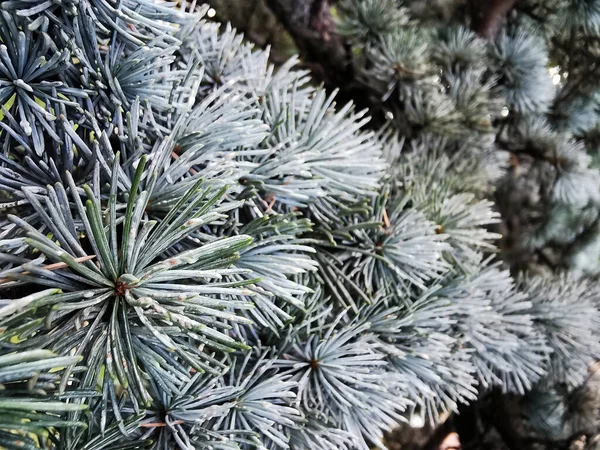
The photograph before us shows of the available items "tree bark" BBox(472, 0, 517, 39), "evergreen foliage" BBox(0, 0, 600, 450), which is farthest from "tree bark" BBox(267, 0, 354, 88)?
"tree bark" BBox(472, 0, 517, 39)

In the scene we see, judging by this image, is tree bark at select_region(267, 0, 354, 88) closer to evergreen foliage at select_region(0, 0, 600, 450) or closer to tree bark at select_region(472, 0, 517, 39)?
evergreen foliage at select_region(0, 0, 600, 450)

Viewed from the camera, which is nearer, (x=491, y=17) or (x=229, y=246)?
(x=229, y=246)

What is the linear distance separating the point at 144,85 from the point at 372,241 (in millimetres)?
159

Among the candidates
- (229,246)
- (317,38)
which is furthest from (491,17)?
(229,246)

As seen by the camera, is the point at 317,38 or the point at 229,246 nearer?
the point at 229,246

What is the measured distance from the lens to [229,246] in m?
0.17

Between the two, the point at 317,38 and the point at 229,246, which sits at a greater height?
the point at 317,38

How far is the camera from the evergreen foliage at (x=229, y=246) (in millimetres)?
155

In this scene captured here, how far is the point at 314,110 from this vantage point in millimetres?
268

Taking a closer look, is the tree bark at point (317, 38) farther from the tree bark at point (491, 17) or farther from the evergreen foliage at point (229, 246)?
the tree bark at point (491, 17)

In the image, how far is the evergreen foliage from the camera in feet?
0.51

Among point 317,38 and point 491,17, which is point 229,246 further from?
point 491,17

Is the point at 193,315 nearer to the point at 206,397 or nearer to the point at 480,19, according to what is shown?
the point at 206,397

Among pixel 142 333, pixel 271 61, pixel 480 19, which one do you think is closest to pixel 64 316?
pixel 142 333
